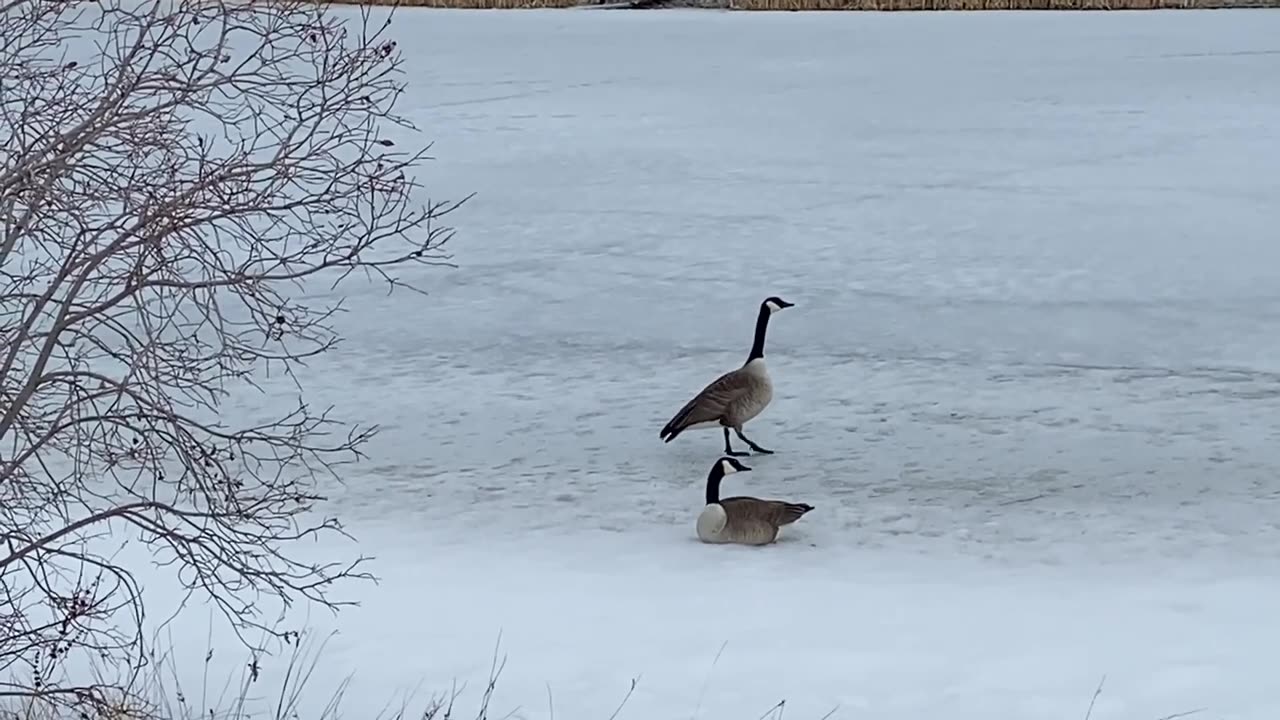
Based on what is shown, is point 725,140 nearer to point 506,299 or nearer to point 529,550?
point 506,299

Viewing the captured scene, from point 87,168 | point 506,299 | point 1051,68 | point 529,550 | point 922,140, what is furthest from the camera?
point 1051,68

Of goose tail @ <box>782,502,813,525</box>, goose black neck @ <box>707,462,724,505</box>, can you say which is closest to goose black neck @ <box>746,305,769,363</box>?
goose black neck @ <box>707,462,724,505</box>

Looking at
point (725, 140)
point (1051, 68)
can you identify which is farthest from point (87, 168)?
point (1051, 68)

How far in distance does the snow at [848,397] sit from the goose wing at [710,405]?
0.15 m

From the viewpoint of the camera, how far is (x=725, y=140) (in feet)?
37.3

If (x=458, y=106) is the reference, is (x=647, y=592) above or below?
below

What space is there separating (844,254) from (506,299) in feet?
5.63

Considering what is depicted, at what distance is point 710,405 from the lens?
19.7ft

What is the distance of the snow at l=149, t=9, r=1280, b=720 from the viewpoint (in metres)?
4.48

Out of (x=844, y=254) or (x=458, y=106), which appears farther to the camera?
(x=458, y=106)

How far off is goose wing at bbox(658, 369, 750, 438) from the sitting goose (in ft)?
2.41

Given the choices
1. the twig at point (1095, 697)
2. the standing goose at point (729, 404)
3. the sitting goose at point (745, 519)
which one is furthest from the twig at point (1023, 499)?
the twig at point (1095, 697)

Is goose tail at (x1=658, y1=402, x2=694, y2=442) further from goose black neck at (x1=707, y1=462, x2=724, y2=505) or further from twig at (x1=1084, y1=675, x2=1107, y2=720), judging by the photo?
twig at (x1=1084, y1=675, x2=1107, y2=720)

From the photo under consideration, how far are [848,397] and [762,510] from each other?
5.19 feet
